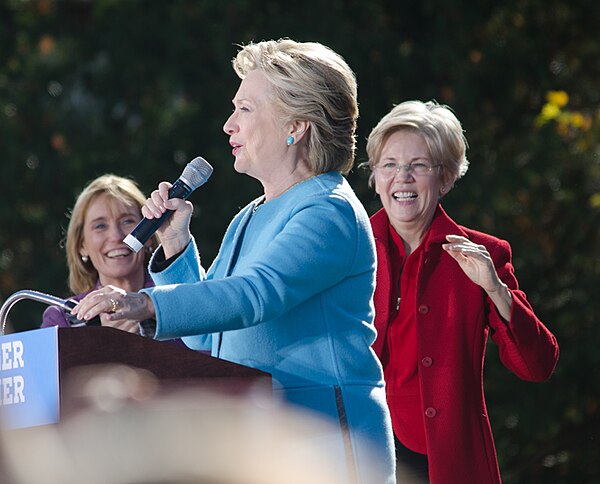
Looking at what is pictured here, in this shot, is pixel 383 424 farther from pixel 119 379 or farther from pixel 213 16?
pixel 213 16

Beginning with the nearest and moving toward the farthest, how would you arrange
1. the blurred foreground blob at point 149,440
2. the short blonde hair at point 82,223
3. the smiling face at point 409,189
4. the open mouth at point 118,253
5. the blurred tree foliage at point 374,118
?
the blurred foreground blob at point 149,440 → the smiling face at point 409,189 → the open mouth at point 118,253 → the short blonde hair at point 82,223 → the blurred tree foliage at point 374,118

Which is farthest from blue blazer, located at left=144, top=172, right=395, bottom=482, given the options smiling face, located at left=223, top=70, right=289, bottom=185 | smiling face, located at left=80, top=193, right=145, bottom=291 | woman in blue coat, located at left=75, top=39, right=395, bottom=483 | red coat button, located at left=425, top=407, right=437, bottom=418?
smiling face, located at left=80, top=193, right=145, bottom=291

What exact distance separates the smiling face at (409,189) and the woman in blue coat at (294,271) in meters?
1.17

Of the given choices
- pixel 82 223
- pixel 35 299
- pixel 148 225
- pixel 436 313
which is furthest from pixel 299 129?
pixel 82 223

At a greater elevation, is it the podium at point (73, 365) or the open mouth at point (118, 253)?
the open mouth at point (118, 253)

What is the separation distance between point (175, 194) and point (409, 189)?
1.35 meters

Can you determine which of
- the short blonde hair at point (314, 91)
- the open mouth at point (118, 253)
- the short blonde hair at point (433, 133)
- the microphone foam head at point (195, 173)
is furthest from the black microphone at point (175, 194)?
the open mouth at point (118, 253)

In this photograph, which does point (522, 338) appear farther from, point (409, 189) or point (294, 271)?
point (294, 271)

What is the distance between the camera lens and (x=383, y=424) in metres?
2.64

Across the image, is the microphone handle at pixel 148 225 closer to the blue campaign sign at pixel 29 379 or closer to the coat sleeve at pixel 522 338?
the blue campaign sign at pixel 29 379

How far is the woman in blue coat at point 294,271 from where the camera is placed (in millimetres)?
2434

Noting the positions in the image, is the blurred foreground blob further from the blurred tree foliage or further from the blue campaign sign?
the blurred tree foliage

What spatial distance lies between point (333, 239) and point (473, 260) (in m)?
1.10

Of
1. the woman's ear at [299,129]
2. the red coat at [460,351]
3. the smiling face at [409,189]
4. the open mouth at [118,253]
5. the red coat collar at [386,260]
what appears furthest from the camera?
the open mouth at [118,253]
